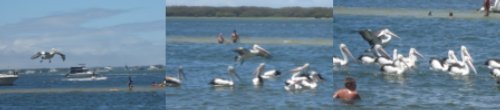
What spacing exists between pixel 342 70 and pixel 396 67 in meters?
0.42

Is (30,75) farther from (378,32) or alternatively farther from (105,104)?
(378,32)

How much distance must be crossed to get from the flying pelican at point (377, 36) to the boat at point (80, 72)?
8.89 ft

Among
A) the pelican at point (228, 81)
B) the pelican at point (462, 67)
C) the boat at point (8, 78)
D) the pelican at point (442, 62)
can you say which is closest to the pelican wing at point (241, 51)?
the pelican at point (228, 81)

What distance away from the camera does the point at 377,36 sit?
9.06 metres

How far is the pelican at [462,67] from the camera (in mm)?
8969

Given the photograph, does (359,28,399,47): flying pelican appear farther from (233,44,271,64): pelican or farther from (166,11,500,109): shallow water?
(233,44,271,64): pelican

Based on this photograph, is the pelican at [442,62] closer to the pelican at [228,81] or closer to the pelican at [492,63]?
the pelican at [492,63]

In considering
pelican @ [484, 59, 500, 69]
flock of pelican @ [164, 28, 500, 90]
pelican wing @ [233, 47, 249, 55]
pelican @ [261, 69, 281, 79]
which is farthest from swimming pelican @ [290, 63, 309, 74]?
pelican @ [484, 59, 500, 69]

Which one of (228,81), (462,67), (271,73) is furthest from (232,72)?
(462,67)

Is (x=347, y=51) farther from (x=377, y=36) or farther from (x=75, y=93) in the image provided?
(x=75, y=93)

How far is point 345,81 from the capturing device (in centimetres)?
896

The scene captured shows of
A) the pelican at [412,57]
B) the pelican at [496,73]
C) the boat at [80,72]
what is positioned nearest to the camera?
the pelican at [496,73]

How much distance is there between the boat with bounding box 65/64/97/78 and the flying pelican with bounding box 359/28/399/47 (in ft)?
8.89

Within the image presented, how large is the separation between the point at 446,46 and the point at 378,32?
54 cm
